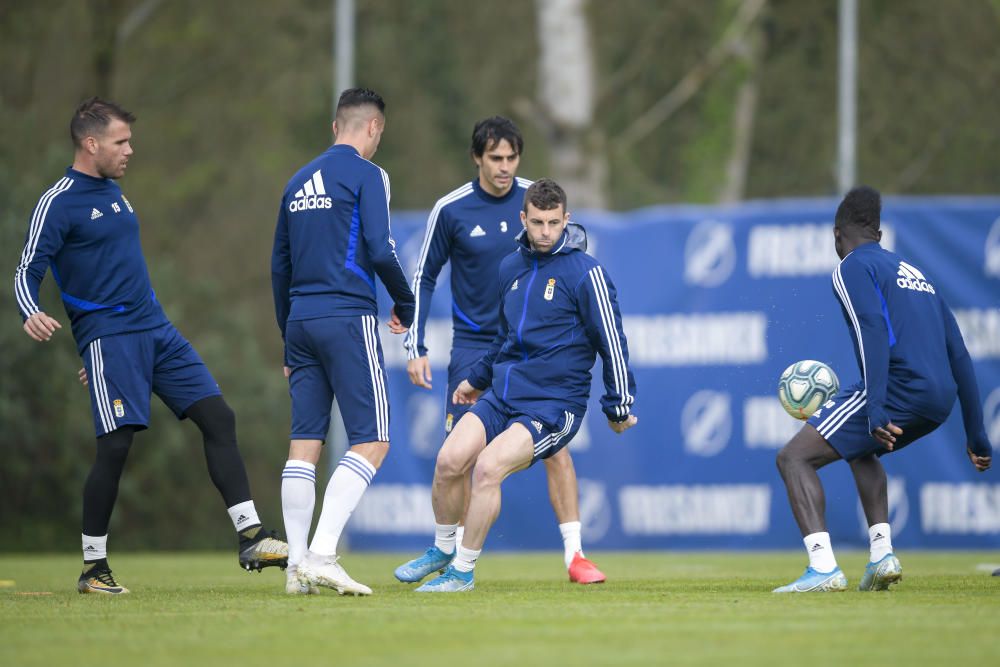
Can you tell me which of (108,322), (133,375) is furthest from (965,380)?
(108,322)

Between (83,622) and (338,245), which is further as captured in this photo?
(338,245)

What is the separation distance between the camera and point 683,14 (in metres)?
27.1

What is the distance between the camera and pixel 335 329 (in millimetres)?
7918

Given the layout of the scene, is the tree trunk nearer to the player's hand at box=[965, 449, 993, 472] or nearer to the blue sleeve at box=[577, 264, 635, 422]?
the blue sleeve at box=[577, 264, 635, 422]

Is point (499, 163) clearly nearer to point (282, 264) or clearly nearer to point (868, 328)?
point (282, 264)

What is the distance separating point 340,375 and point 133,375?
4.68ft

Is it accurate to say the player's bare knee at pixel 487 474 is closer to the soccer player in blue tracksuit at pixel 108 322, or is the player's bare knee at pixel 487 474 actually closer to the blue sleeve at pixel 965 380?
the soccer player in blue tracksuit at pixel 108 322

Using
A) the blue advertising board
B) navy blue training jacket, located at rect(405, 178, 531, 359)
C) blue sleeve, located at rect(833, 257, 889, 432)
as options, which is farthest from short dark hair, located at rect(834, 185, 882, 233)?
the blue advertising board

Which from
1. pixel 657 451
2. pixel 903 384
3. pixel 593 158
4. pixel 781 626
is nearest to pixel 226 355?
pixel 593 158

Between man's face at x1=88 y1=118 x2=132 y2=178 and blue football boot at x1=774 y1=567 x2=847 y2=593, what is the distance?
4475 millimetres

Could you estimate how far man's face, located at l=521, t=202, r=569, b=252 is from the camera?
8312 millimetres

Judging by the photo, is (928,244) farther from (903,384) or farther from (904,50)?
(904,50)

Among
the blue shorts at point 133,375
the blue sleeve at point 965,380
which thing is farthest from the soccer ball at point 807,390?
the blue shorts at point 133,375

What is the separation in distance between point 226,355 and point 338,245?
12.2m
